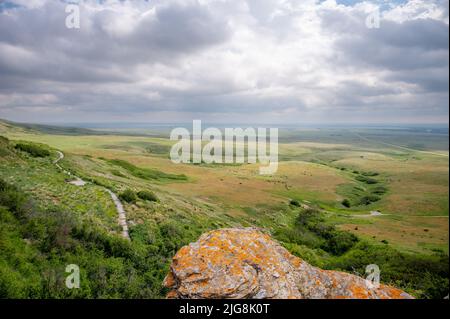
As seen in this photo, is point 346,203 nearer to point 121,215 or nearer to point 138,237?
point 121,215

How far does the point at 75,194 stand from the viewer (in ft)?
74.4

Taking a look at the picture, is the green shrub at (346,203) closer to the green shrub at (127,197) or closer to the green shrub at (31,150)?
the green shrub at (127,197)

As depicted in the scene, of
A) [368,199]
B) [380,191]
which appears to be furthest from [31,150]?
[380,191]

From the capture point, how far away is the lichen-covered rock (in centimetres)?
772

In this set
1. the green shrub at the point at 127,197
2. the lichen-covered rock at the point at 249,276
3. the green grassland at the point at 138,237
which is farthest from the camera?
the green shrub at the point at 127,197

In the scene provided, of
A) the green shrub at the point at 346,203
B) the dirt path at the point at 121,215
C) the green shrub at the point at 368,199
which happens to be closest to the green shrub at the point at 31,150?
the dirt path at the point at 121,215

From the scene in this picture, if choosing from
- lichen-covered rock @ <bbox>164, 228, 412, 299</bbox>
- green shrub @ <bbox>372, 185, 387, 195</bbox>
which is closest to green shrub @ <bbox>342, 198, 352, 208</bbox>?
green shrub @ <bbox>372, 185, 387, 195</bbox>

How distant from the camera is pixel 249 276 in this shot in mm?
7922

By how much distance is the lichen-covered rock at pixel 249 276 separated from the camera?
7.72 meters

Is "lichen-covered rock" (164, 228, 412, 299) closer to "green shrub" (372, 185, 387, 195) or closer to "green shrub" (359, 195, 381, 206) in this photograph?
"green shrub" (359, 195, 381, 206)

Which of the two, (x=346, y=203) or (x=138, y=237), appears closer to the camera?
(x=138, y=237)

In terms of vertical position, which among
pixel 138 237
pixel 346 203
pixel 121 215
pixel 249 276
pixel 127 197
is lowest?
pixel 346 203
